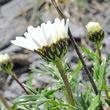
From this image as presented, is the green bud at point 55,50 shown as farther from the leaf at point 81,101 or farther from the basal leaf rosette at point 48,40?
the leaf at point 81,101

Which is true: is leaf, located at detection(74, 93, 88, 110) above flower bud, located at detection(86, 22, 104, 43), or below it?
below

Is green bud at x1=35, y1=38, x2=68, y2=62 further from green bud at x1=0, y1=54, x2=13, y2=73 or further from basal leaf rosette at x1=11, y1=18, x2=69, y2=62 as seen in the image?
green bud at x1=0, y1=54, x2=13, y2=73

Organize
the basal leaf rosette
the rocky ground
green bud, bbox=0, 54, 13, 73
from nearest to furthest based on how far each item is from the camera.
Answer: the basal leaf rosette, green bud, bbox=0, 54, 13, 73, the rocky ground

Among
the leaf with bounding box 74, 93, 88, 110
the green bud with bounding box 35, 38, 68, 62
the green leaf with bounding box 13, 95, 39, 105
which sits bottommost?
the leaf with bounding box 74, 93, 88, 110

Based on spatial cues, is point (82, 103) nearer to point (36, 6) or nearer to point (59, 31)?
point (59, 31)

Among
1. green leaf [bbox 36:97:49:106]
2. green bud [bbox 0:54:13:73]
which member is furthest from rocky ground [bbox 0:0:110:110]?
green leaf [bbox 36:97:49:106]

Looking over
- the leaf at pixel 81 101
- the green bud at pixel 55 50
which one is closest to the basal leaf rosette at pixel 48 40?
the green bud at pixel 55 50

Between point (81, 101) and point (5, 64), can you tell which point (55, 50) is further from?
point (5, 64)
